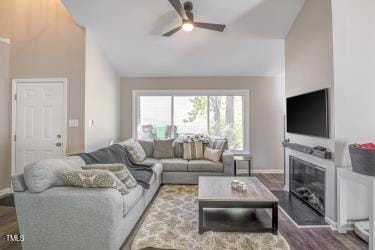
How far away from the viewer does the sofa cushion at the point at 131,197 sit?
7.72 feet

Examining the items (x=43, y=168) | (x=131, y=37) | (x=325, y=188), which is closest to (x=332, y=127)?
(x=325, y=188)

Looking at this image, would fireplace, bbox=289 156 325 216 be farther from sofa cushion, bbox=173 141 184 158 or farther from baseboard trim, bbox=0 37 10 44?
baseboard trim, bbox=0 37 10 44

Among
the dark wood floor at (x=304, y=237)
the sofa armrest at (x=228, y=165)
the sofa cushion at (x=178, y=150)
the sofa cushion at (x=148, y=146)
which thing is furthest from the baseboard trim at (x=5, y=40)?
the sofa armrest at (x=228, y=165)

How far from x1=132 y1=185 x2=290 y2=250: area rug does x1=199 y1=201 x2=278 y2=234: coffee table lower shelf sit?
0.06 metres

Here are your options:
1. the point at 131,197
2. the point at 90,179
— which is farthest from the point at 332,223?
the point at 90,179

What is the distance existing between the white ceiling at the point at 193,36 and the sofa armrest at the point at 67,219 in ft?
9.55

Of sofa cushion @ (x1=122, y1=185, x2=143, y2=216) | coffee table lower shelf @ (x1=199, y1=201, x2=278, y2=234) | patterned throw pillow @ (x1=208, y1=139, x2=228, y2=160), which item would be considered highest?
patterned throw pillow @ (x1=208, y1=139, x2=228, y2=160)

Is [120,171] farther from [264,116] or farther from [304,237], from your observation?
[264,116]

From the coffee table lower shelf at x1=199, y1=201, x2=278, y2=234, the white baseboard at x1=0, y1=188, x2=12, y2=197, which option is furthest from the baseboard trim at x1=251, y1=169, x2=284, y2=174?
the white baseboard at x1=0, y1=188, x2=12, y2=197

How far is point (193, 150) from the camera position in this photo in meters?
4.80

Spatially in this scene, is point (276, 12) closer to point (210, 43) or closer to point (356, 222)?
point (210, 43)

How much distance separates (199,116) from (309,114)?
9.30 ft

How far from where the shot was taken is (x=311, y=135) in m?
3.22

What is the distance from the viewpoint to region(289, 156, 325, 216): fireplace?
310cm
